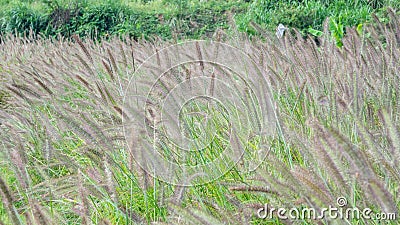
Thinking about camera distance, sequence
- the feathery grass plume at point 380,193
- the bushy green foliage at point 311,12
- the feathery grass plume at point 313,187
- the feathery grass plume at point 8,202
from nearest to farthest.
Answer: the feathery grass plume at point 380,193
the feathery grass plume at point 313,187
the feathery grass plume at point 8,202
the bushy green foliage at point 311,12

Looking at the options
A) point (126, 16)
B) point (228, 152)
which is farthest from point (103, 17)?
point (228, 152)

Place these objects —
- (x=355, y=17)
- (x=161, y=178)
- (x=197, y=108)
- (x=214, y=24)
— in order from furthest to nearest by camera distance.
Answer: (x=214, y=24) < (x=355, y=17) < (x=197, y=108) < (x=161, y=178)

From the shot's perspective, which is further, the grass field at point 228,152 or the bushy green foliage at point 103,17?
the bushy green foliage at point 103,17

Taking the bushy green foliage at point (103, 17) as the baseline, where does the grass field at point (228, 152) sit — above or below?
below

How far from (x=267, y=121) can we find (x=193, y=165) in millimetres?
290

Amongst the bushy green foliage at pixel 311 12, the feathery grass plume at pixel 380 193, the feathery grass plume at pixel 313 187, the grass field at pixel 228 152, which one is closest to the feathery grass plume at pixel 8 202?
the grass field at pixel 228 152

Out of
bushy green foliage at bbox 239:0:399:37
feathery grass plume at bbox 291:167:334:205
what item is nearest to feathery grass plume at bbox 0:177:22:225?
feathery grass plume at bbox 291:167:334:205

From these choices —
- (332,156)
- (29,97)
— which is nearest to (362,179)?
(332,156)

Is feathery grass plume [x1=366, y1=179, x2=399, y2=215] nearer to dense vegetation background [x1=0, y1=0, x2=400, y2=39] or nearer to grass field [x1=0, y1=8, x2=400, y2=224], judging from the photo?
grass field [x1=0, y1=8, x2=400, y2=224]

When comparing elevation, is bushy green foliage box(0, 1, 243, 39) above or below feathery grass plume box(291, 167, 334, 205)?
above

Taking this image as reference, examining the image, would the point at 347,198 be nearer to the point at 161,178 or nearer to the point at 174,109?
the point at 161,178

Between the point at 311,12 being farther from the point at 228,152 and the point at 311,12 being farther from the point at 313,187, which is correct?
the point at 313,187

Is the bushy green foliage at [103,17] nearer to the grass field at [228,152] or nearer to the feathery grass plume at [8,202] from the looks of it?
the grass field at [228,152]

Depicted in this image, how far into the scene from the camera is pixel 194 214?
0.80m
